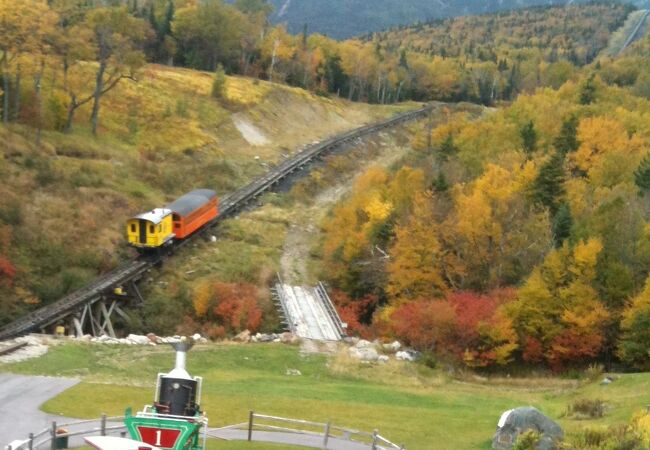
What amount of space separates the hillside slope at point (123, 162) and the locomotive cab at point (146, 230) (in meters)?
2.56

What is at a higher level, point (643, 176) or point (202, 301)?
point (643, 176)

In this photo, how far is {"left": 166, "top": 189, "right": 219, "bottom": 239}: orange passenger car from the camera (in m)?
50.2

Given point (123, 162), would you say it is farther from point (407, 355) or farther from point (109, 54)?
point (407, 355)

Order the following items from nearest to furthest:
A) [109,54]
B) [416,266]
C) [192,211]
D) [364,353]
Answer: [364,353]
[416,266]
[192,211]
[109,54]

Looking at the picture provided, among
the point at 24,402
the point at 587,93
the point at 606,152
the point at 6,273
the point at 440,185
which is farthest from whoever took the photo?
the point at 587,93

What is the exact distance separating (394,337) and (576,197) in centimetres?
2098

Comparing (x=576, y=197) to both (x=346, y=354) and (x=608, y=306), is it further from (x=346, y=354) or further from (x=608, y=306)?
(x=346, y=354)

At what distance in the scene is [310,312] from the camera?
4519 cm

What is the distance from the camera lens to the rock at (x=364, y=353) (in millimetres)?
35469

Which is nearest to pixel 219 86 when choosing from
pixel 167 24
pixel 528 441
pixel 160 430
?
pixel 167 24

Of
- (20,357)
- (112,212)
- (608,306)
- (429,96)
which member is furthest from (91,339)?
(429,96)

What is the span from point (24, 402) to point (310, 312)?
23.6 meters

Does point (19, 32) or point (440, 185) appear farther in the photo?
point (19, 32)

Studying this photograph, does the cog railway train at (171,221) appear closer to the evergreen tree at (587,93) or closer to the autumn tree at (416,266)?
the autumn tree at (416,266)
